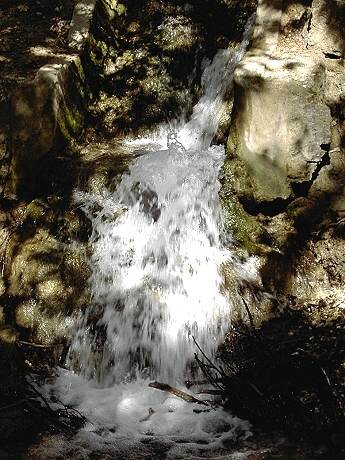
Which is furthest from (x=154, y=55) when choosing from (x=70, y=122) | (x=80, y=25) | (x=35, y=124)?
(x=35, y=124)

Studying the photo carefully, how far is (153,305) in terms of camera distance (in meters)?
4.76

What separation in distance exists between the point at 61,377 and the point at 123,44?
192 inches

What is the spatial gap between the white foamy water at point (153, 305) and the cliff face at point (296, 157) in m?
0.36

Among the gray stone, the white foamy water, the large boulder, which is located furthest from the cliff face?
the gray stone

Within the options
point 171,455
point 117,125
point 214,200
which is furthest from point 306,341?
point 117,125

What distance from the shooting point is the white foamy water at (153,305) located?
390 centimetres

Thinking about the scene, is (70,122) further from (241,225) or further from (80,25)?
(241,225)

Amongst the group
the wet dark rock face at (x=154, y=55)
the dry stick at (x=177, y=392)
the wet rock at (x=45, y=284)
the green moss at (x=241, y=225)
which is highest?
the wet dark rock face at (x=154, y=55)

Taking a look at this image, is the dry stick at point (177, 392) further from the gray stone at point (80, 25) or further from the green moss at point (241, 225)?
the gray stone at point (80, 25)

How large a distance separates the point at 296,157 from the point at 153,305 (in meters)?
2.00

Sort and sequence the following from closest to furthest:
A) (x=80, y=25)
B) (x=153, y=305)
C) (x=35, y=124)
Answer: (x=153, y=305)
(x=35, y=124)
(x=80, y=25)

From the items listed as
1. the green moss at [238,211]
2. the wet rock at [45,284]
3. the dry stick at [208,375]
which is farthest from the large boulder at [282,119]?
the wet rock at [45,284]

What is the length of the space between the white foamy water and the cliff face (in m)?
0.36

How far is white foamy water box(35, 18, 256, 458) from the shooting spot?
12.8ft
